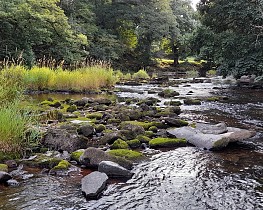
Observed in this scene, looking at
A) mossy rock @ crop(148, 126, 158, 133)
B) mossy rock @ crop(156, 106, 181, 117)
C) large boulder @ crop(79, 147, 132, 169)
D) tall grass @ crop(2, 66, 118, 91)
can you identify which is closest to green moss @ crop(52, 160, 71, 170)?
large boulder @ crop(79, 147, 132, 169)

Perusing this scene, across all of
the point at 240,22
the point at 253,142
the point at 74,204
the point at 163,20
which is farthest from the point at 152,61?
the point at 74,204

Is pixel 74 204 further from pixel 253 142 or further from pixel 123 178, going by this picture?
pixel 253 142

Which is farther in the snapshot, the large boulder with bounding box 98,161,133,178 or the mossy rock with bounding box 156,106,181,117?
the mossy rock with bounding box 156,106,181,117

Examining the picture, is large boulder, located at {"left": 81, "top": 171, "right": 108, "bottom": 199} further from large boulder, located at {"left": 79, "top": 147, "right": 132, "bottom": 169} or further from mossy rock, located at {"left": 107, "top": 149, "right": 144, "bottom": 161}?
mossy rock, located at {"left": 107, "top": 149, "right": 144, "bottom": 161}

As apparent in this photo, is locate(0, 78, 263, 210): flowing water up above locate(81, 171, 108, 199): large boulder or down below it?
below

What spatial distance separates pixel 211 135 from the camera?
6.44m

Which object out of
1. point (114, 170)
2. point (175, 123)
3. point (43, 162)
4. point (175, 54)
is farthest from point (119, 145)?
point (175, 54)

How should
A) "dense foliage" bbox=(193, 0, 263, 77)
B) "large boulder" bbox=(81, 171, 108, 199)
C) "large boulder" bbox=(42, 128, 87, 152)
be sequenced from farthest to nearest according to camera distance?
"dense foliage" bbox=(193, 0, 263, 77), "large boulder" bbox=(42, 128, 87, 152), "large boulder" bbox=(81, 171, 108, 199)

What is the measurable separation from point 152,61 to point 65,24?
17316 mm

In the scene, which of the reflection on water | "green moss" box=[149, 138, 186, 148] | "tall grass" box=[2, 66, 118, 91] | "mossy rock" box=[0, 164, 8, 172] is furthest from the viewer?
"tall grass" box=[2, 66, 118, 91]

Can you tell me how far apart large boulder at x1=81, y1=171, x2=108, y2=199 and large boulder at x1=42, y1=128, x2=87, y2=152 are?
4.83ft

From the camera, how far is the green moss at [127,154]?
5.47 metres

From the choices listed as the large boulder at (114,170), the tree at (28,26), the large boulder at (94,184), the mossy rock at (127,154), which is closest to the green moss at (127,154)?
the mossy rock at (127,154)

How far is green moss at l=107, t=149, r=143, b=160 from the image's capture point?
5469mm
